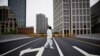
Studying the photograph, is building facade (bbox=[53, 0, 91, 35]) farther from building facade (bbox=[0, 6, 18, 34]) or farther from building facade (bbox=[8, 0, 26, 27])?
building facade (bbox=[8, 0, 26, 27])

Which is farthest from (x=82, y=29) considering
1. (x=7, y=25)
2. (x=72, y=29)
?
(x=7, y=25)

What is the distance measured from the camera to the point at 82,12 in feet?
387

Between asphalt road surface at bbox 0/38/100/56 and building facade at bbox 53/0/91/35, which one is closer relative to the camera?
asphalt road surface at bbox 0/38/100/56

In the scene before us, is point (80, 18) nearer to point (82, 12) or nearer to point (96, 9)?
point (82, 12)

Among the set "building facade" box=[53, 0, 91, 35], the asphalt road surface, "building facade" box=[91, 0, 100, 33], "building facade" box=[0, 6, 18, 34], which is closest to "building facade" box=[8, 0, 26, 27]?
"building facade" box=[0, 6, 18, 34]

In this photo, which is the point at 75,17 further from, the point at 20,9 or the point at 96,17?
the point at 20,9

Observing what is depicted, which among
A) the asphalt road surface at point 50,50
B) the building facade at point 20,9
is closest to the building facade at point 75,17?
the building facade at point 20,9

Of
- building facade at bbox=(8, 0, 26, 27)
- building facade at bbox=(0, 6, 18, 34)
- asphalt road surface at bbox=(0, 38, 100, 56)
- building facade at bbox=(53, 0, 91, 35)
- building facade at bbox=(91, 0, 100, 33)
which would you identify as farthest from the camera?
building facade at bbox=(8, 0, 26, 27)

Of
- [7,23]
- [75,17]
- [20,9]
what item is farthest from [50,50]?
[20,9]

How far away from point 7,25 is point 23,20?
48.7 metres

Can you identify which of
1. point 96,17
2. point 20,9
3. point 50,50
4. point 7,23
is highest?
point 20,9

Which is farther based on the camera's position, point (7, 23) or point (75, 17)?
point (7, 23)

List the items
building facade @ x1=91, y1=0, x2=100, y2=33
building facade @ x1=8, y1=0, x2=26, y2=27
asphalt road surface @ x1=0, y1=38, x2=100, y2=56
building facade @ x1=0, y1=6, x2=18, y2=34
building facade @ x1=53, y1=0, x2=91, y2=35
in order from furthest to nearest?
building facade @ x1=8, y1=0, x2=26, y2=27, building facade @ x1=0, y1=6, x2=18, y2=34, building facade @ x1=53, y1=0, x2=91, y2=35, building facade @ x1=91, y1=0, x2=100, y2=33, asphalt road surface @ x1=0, y1=38, x2=100, y2=56

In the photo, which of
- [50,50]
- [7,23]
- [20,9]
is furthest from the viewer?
[20,9]
